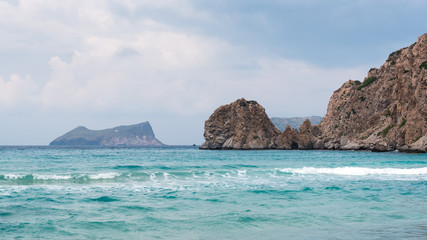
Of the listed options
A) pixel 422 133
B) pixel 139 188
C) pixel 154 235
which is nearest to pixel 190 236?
pixel 154 235

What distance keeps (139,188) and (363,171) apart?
22.3 m

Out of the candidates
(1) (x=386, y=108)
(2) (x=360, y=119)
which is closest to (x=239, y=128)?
(2) (x=360, y=119)

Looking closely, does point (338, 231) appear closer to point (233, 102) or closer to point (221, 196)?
point (221, 196)

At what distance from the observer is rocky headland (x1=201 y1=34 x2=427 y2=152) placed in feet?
298

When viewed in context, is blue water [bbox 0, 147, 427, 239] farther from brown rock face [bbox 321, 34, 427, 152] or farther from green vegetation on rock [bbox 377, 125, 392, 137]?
green vegetation on rock [bbox 377, 125, 392, 137]

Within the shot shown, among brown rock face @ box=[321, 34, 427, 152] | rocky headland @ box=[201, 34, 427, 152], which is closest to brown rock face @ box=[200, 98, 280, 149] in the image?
rocky headland @ box=[201, 34, 427, 152]

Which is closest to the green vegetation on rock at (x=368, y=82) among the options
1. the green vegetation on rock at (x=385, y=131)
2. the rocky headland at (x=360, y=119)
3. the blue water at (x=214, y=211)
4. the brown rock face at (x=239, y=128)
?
the rocky headland at (x=360, y=119)

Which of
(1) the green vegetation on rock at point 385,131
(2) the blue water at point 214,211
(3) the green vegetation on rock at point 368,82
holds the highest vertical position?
(3) the green vegetation on rock at point 368,82

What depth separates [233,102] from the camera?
16950 cm

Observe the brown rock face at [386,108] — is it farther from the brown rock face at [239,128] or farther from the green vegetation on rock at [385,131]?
the brown rock face at [239,128]

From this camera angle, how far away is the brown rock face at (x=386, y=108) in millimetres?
86750

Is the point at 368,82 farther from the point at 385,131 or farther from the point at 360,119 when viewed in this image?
the point at 385,131

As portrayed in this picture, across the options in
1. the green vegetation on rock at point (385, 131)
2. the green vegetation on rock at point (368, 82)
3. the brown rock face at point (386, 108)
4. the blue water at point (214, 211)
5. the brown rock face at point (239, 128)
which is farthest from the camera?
the brown rock face at point (239, 128)

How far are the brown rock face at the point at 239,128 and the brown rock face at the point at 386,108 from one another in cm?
2525
